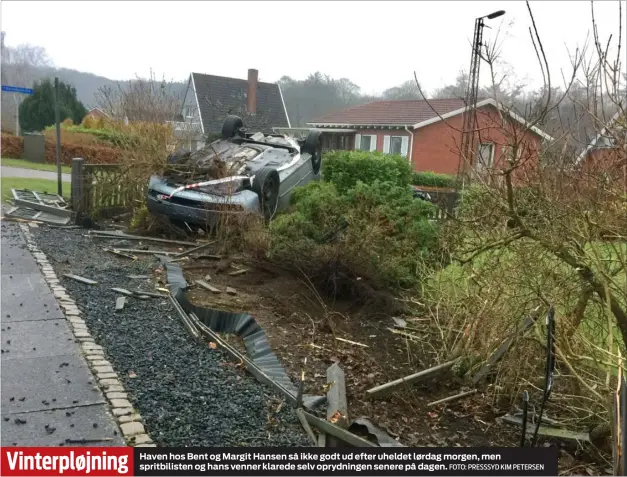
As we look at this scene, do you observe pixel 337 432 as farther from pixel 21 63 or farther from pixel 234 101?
pixel 21 63

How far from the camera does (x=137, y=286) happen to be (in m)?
7.43

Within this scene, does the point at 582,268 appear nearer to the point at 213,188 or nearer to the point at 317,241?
the point at 317,241

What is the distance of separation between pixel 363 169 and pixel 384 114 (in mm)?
19461

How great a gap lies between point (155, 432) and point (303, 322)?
322cm

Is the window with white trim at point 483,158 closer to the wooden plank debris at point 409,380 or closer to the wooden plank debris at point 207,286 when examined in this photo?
the wooden plank debris at point 409,380

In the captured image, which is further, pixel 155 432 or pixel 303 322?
pixel 303 322

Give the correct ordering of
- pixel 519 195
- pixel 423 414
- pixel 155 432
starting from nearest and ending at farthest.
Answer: pixel 155 432 → pixel 423 414 → pixel 519 195

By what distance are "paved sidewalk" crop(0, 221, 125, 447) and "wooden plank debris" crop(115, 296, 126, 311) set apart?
0.61 metres

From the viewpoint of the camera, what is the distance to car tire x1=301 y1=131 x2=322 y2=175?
12898 millimetres

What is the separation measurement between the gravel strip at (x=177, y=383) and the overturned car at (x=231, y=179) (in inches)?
130

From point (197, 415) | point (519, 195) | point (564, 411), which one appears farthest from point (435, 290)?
point (197, 415)

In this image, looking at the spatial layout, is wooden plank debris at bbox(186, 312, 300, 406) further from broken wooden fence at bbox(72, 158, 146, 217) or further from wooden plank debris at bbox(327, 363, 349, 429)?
broken wooden fence at bbox(72, 158, 146, 217)

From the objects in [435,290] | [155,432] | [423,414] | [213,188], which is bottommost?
[423,414]
